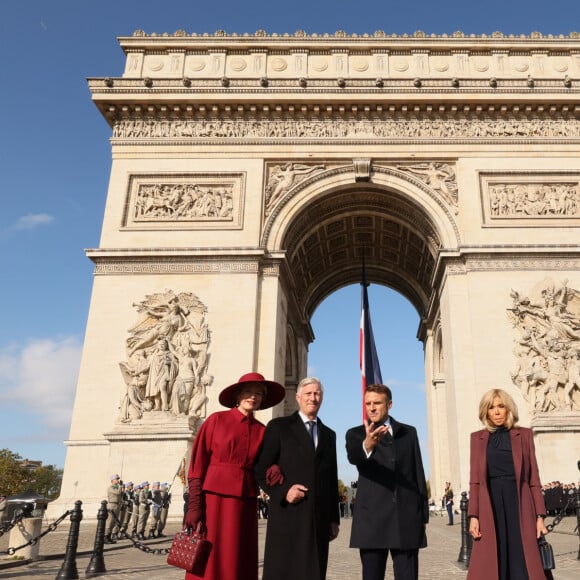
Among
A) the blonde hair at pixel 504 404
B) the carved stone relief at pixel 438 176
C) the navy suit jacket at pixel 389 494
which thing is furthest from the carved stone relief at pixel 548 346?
the navy suit jacket at pixel 389 494

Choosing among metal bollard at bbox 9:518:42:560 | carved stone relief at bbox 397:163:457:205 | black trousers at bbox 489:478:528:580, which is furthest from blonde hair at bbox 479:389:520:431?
carved stone relief at bbox 397:163:457:205

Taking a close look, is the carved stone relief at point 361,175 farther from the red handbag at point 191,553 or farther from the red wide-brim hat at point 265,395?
the red handbag at point 191,553

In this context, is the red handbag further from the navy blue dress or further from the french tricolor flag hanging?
the french tricolor flag hanging

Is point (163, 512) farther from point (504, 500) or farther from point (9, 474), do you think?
point (9, 474)

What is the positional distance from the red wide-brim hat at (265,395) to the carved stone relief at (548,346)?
12.7m

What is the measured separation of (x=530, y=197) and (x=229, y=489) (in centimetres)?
1649

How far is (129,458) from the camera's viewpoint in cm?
1452

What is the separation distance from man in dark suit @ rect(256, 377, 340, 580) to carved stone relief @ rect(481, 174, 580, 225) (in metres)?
15.1

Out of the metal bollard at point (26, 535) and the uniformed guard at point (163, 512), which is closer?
the metal bollard at point (26, 535)

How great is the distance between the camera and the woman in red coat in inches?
151

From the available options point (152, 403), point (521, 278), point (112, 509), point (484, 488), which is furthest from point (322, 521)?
point (521, 278)

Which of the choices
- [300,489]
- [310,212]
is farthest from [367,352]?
[300,489]

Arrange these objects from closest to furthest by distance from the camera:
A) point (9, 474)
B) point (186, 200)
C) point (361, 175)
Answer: point (186, 200), point (361, 175), point (9, 474)

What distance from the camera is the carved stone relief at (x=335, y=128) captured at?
1842cm
